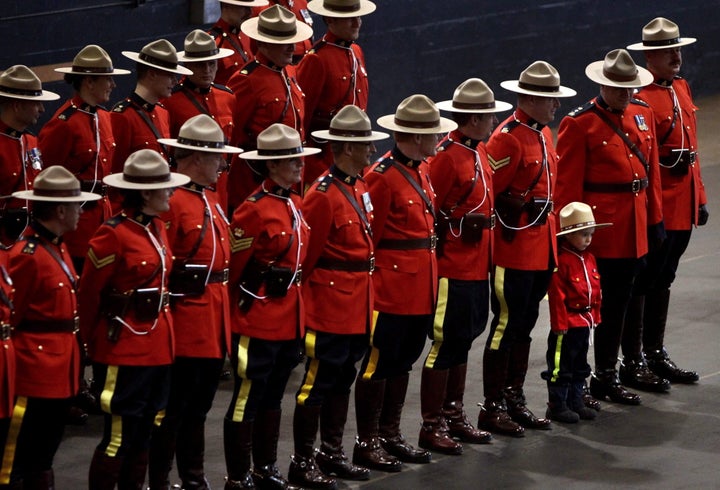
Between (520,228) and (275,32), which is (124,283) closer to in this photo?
(520,228)

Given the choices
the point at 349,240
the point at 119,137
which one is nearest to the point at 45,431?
the point at 349,240

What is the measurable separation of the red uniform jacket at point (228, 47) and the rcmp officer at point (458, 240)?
1932 mm

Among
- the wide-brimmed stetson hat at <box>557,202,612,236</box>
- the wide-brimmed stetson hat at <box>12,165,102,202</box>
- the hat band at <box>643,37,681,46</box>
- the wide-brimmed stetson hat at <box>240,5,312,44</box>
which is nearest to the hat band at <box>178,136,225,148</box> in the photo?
the wide-brimmed stetson hat at <box>12,165,102,202</box>

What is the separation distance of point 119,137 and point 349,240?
1.65 metres

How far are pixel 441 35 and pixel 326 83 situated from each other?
193 inches

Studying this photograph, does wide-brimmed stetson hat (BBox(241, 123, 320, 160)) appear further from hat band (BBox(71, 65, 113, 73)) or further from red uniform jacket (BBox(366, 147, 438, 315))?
hat band (BBox(71, 65, 113, 73))

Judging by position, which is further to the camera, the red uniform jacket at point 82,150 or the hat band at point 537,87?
the hat band at point 537,87

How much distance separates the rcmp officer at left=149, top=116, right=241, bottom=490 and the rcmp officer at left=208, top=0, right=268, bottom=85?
2.59 m

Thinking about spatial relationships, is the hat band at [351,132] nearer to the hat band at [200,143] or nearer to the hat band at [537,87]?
the hat band at [200,143]

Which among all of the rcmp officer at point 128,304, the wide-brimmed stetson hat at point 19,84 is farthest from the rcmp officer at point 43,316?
the wide-brimmed stetson hat at point 19,84

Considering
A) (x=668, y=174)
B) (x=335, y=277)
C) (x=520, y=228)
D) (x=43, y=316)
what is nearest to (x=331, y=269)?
(x=335, y=277)

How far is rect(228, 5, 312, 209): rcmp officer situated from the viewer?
9.25m

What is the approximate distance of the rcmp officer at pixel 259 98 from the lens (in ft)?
30.3

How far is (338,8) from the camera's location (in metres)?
9.55
